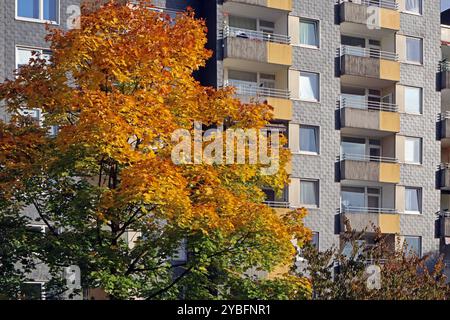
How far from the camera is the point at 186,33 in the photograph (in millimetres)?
21688

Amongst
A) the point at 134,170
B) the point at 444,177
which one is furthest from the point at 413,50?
the point at 134,170

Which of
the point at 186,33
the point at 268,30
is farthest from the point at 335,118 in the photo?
the point at 186,33

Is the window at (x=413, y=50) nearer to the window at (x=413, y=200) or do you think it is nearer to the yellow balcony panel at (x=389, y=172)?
the yellow balcony panel at (x=389, y=172)

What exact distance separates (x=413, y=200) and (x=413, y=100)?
4953mm

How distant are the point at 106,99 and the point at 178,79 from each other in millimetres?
2519

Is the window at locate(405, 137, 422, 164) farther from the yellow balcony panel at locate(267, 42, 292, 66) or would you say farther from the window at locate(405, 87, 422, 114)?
the yellow balcony panel at locate(267, 42, 292, 66)

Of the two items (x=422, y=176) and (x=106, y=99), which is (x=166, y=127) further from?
(x=422, y=176)

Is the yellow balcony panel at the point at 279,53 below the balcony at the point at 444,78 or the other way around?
the other way around

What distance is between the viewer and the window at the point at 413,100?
143ft

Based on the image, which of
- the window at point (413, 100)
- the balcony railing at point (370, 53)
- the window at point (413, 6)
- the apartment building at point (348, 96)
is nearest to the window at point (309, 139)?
the apartment building at point (348, 96)

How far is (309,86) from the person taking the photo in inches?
1613

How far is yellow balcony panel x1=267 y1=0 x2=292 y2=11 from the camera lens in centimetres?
3975

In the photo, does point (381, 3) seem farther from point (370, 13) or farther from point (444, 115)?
point (444, 115)

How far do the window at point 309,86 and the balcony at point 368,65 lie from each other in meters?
1.46
